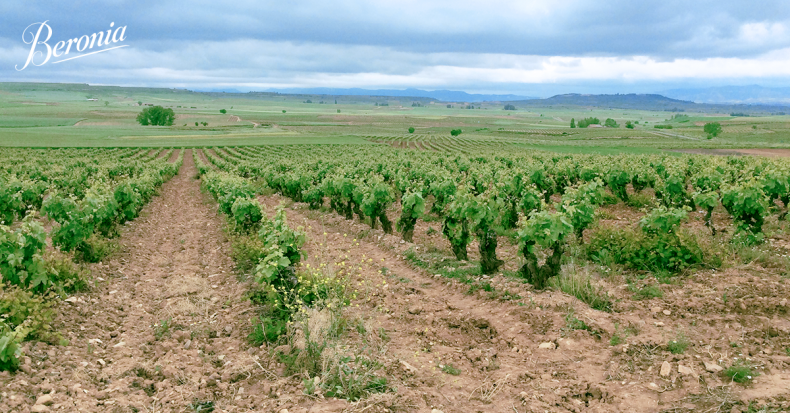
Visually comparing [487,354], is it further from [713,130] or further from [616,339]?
[713,130]

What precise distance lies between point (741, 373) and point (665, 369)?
84 centimetres

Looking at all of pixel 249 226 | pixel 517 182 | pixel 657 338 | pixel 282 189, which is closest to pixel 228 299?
pixel 249 226

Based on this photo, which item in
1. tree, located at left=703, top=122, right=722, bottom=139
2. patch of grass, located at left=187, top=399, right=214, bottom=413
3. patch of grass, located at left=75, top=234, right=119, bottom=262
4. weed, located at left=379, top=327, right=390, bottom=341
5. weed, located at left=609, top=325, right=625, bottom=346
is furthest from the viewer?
tree, located at left=703, top=122, right=722, bottom=139

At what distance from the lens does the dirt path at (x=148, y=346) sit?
20.5ft

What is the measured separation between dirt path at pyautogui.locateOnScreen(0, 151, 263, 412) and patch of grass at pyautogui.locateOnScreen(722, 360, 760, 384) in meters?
6.16

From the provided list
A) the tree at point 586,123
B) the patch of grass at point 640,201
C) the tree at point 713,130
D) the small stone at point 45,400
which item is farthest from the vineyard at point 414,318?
the tree at point 586,123

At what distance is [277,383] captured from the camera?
21.3ft

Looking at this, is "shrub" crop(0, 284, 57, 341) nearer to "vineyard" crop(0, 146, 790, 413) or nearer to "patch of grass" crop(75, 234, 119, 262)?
"vineyard" crop(0, 146, 790, 413)

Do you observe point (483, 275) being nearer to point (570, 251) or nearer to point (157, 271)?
point (570, 251)

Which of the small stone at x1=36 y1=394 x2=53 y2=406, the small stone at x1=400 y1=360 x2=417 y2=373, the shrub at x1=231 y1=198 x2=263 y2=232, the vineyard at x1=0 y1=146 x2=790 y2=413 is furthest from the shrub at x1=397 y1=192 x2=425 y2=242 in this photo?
the small stone at x1=36 y1=394 x2=53 y2=406

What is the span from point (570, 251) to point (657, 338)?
4.80 meters

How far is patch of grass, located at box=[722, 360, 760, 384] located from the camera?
5899 millimetres

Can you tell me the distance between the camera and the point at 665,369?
6348 millimetres

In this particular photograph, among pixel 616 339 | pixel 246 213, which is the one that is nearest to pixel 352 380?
pixel 616 339
